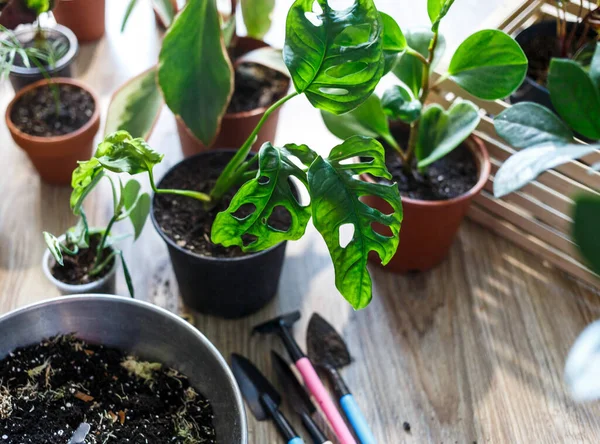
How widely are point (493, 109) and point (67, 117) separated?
27.4 inches

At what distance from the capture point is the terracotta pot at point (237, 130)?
985mm

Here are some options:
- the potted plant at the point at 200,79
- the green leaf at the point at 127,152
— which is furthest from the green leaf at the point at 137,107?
the green leaf at the point at 127,152

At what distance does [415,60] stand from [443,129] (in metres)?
0.10

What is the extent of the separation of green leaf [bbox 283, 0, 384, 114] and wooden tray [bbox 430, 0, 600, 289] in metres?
0.33

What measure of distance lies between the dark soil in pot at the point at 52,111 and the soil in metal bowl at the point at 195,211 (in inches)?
9.8

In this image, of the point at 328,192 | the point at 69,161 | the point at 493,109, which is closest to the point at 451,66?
the point at 493,109

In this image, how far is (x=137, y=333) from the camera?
745 millimetres

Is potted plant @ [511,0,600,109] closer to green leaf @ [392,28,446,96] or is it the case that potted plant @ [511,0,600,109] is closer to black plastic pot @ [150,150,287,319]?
green leaf @ [392,28,446,96]

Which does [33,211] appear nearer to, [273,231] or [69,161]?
[69,161]

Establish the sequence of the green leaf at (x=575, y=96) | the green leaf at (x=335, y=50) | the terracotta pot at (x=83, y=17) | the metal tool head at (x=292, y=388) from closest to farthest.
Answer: the green leaf at (x=335, y=50), the green leaf at (x=575, y=96), the metal tool head at (x=292, y=388), the terracotta pot at (x=83, y=17)

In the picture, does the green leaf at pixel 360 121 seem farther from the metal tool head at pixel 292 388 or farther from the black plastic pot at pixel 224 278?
the metal tool head at pixel 292 388

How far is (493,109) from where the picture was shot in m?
0.88

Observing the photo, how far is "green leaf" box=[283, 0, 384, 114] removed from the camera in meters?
0.59

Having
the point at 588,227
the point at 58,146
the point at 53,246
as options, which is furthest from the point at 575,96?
the point at 58,146
